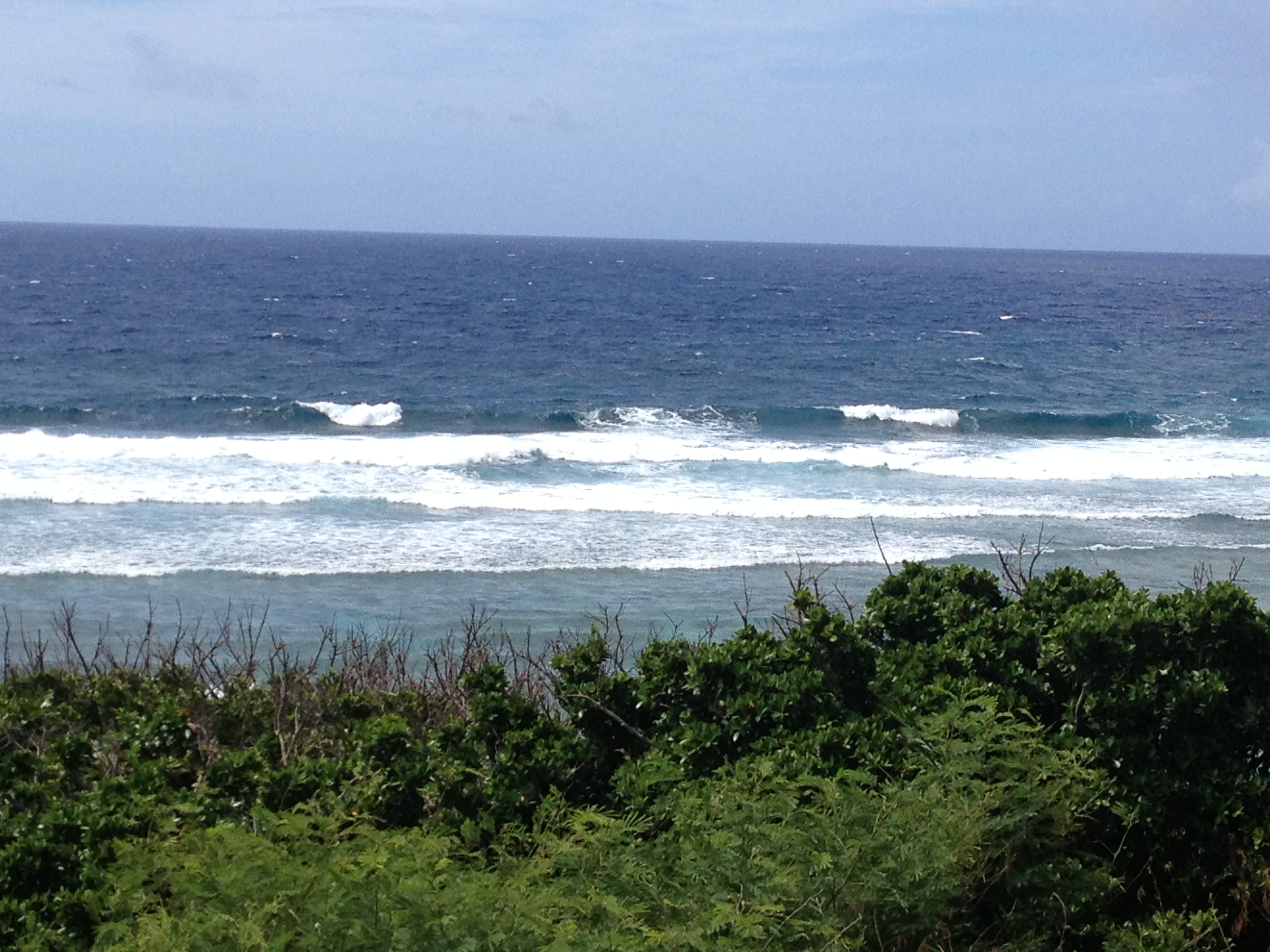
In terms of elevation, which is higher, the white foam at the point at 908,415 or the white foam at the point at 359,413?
the white foam at the point at 908,415

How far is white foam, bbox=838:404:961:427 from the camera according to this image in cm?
3959

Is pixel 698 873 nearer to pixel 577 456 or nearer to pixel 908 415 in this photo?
pixel 577 456

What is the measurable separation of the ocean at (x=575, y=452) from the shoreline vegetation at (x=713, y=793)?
21.5ft

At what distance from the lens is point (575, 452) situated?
31.5 m

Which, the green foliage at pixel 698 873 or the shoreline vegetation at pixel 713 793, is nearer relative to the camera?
the green foliage at pixel 698 873

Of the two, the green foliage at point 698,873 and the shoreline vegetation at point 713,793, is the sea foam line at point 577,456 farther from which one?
the green foliage at point 698,873

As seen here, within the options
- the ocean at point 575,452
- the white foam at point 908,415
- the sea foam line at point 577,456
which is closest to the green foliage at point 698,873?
the ocean at point 575,452

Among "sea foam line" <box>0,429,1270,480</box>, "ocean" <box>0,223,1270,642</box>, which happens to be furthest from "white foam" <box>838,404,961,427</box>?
"sea foam line" <box>0,429,1270,480</box>

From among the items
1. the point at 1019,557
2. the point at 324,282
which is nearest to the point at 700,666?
the point at 1019,557

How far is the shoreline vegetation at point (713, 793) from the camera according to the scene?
5.06 meters

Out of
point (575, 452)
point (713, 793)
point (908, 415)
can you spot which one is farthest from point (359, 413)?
point (713, 793)

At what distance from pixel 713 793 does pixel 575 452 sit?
25.4 meters

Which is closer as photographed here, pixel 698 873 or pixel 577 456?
pixel 698 873

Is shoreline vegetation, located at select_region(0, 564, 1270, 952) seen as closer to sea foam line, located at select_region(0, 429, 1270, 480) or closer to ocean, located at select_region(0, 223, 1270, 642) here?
ocean, located at select_region(0, 223, 1270, 642)
